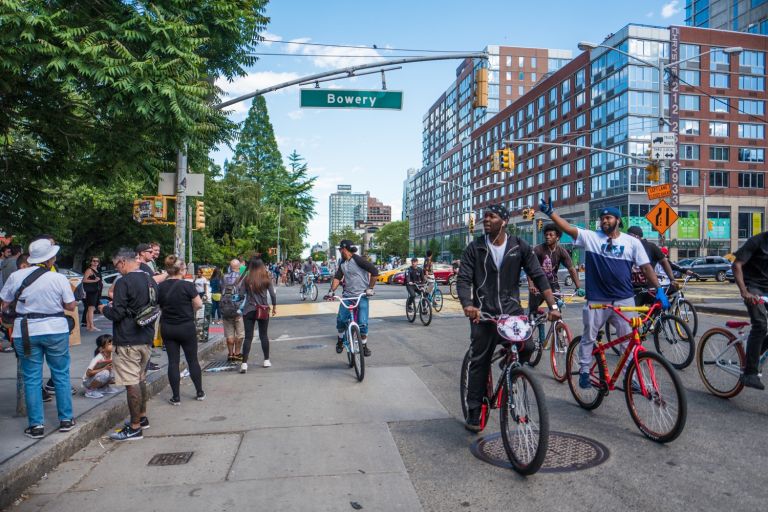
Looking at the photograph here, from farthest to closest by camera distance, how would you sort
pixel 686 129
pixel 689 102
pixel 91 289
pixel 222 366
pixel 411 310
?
1. pixel 686 129
2. pixel 689 102
3. pixel 411 310
4. pixel 91 289
5. pixel 222 366

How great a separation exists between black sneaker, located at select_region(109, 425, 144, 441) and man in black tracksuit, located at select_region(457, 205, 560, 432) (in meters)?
3.30

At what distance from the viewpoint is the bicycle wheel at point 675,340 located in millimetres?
7598

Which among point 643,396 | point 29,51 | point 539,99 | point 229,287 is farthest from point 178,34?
point 539,99

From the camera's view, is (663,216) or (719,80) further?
(719,80)

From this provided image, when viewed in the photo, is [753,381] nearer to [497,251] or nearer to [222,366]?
[497,251]

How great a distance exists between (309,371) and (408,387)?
2040mm

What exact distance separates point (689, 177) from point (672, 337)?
54.7 m

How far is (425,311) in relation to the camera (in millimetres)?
14609

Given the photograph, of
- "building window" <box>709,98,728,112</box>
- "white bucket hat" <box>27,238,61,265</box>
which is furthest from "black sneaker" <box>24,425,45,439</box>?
"building window" <box>709,98,728,112</box>

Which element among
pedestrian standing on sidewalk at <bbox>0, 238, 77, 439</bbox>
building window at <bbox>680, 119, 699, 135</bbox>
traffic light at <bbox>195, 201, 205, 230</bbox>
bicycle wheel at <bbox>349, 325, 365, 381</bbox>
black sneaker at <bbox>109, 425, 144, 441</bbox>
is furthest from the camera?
building window at <bbox>680, 119, 699, 135</bbox>

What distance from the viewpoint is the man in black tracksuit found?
4773 mm

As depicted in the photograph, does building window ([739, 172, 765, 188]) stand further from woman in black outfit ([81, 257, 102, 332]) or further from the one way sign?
woman in black outfit ([81, 257, 102, 332])

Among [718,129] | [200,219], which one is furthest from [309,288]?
[718,129]

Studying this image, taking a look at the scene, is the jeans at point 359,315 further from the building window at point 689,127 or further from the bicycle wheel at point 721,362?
the building window at point 689,127
